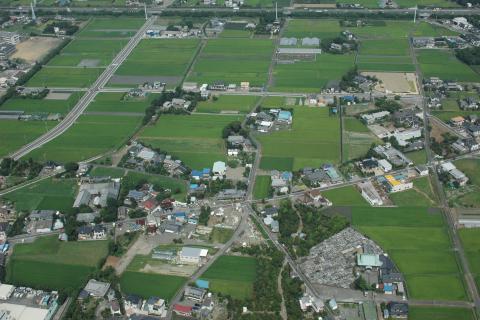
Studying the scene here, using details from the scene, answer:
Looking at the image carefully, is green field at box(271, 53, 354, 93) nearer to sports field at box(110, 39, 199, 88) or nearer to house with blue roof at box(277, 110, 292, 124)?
house with blue roof at box(277, 110, 292, 124)

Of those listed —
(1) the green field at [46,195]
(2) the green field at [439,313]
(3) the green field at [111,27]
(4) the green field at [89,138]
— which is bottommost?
(2) the green field at [439,313]

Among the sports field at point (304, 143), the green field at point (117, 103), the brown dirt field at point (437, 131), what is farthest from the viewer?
the green field at point (117, 103)

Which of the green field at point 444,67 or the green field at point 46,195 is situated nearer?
the green field at point 46,195

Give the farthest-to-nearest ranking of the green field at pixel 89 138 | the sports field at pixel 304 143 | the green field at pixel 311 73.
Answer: the green field at pixel 311 73, the green field at pixel 89 138, the sports field at pixel 304 143

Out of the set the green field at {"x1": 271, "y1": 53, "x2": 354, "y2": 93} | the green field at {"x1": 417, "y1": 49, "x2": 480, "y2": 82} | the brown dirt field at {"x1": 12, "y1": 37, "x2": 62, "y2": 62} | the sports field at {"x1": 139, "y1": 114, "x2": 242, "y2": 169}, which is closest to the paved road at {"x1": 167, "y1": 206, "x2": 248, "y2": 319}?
the sports field at {"x1": 139, "y1": 114, "x2": 242, "y2": 169}

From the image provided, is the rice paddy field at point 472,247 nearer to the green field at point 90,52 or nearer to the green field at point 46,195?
the green field at point 46,195

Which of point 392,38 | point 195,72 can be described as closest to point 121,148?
point 195,72

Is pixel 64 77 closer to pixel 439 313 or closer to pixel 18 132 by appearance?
pixel 18 132

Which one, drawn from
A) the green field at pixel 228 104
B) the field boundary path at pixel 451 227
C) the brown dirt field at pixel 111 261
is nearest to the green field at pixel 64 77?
the green field at pixel 228 104
